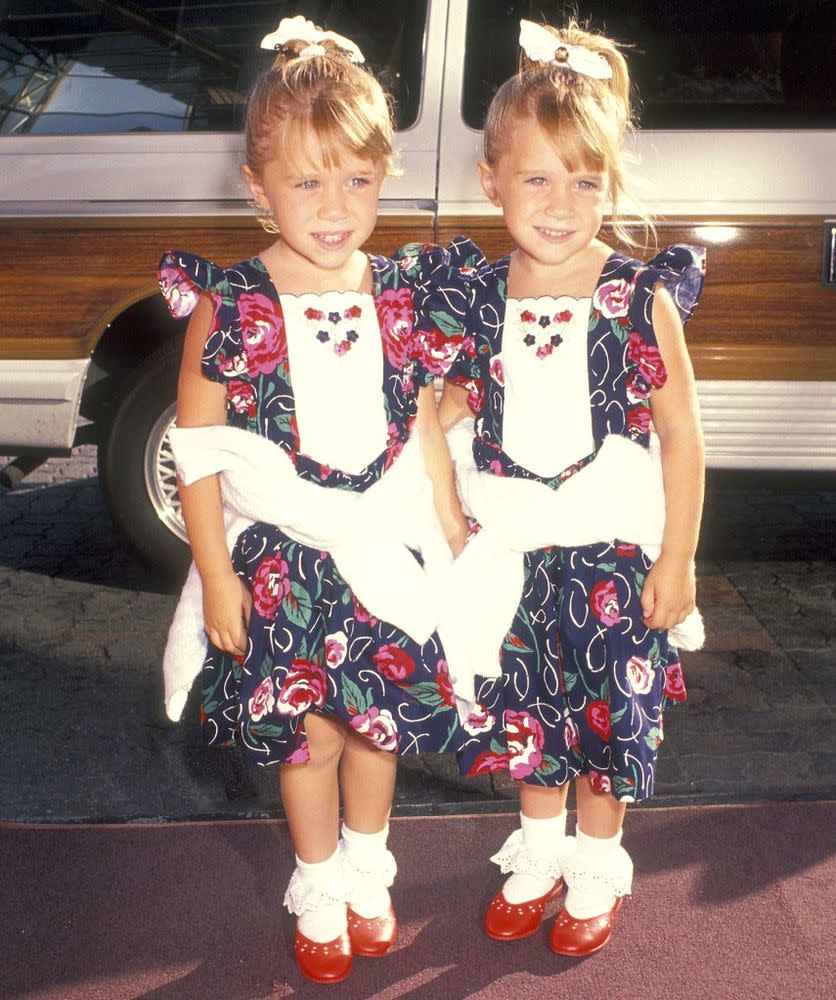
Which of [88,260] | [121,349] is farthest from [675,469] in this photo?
[121,349]

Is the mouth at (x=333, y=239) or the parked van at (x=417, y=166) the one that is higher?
the mouth at (x=333, y=239)

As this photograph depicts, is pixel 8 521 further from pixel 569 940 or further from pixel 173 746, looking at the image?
pixel 569 940

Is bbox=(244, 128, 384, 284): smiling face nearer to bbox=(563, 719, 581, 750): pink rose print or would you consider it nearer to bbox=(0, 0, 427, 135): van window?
bbox=(563, 719, 581, 750): pink rose print

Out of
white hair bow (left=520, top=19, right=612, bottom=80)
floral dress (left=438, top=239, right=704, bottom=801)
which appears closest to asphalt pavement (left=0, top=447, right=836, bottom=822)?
floral dress (left=438, top=239, right=704, bottom=801)

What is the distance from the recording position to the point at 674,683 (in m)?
2.43

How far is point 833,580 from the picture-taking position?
457 cm

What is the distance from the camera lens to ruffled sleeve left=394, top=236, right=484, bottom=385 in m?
2.25

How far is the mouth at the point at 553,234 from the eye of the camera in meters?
2.15

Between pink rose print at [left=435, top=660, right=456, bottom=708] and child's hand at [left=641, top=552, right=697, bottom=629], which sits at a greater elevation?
child's hand at [left=641, top=552, right=697, bottom=629]

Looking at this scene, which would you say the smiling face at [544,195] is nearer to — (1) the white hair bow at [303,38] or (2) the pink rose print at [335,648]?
(1) the white hair bow at [303,38]

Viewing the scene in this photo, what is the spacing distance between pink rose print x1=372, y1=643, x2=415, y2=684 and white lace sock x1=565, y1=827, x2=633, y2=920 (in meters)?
0.53

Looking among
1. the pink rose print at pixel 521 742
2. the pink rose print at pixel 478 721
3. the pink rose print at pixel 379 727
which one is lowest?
the pink rose print at pixel 521 742

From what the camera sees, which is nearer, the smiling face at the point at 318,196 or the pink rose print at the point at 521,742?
the smiling face at the point at 318,196

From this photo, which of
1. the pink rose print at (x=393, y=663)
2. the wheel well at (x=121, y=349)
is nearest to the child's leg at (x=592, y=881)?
the pink rose print at (x=393, y=663)
